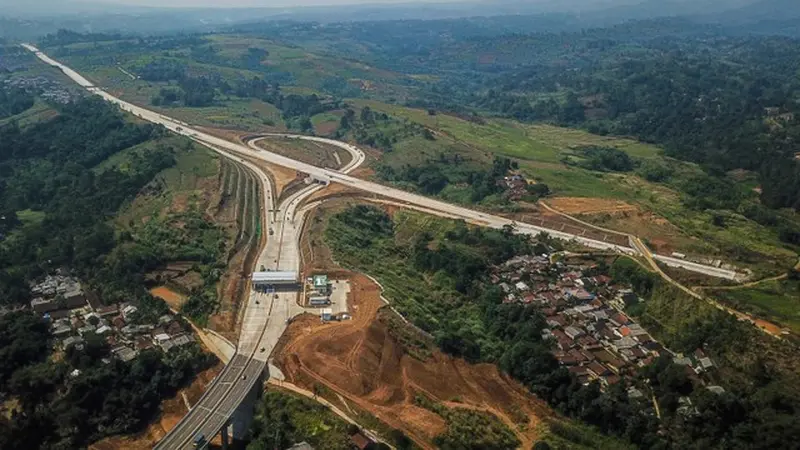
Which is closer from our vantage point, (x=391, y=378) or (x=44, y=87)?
(x=391, y=378)

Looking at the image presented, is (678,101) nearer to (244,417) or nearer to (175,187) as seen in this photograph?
(175,187)

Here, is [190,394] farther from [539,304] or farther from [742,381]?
[742,381]

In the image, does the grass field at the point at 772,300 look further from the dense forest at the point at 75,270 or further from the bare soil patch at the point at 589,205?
the dense forest at the point at 75,270

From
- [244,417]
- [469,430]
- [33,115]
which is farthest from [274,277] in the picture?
[33,115]

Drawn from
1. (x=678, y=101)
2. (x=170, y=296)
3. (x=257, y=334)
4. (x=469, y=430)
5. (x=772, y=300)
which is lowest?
(x=469, y=430)

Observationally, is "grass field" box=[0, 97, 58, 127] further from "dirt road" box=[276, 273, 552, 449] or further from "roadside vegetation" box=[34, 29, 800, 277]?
"dirt road" box=[276, 273, 552, 449]
